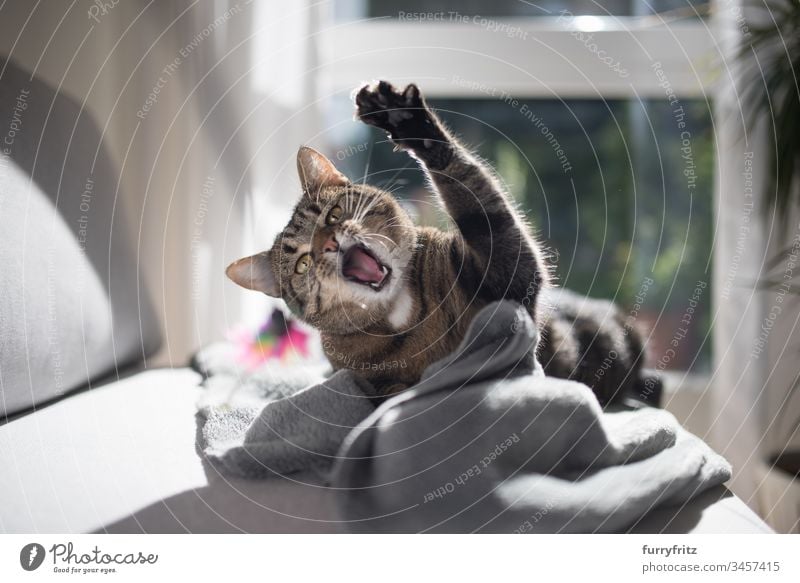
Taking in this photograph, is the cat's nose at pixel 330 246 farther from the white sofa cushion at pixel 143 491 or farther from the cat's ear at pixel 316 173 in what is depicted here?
the white sofa cushion at pixel 143 491

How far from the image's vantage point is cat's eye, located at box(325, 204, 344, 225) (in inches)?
26.2

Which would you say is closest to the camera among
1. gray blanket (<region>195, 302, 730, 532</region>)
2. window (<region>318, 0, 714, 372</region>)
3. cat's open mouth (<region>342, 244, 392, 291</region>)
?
gray blanket (<region>195, 302, 730, 532</region>)

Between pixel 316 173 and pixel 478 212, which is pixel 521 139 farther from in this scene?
pixel 316 173

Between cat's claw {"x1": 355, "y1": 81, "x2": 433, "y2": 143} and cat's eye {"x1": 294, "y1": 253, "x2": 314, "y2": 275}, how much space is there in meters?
0.16

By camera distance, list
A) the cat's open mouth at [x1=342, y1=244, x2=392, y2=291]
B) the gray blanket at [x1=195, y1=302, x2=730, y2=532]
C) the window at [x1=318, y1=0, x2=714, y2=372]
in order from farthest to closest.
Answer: the window at [x1=318, y1=0, x2=714, y2=372] → the cat's open mouth at [x1=342, y1=244, x2=392, y2=291] → the gray blanket at [x1=195, y1=302, x2=730, y2=532]

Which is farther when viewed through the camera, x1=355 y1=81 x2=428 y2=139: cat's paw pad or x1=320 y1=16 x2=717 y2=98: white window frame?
x1=320 y1=16 x2=717 y2=98: white window frame

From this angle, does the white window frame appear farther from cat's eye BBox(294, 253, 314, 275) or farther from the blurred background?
cat's eye BBox(294, 253, 314, 275)

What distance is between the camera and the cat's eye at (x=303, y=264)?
0.66m

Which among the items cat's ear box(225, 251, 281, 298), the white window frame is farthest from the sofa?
Answer: the white window frame

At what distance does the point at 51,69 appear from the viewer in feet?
2.16

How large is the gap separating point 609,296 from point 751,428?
0.31 m
